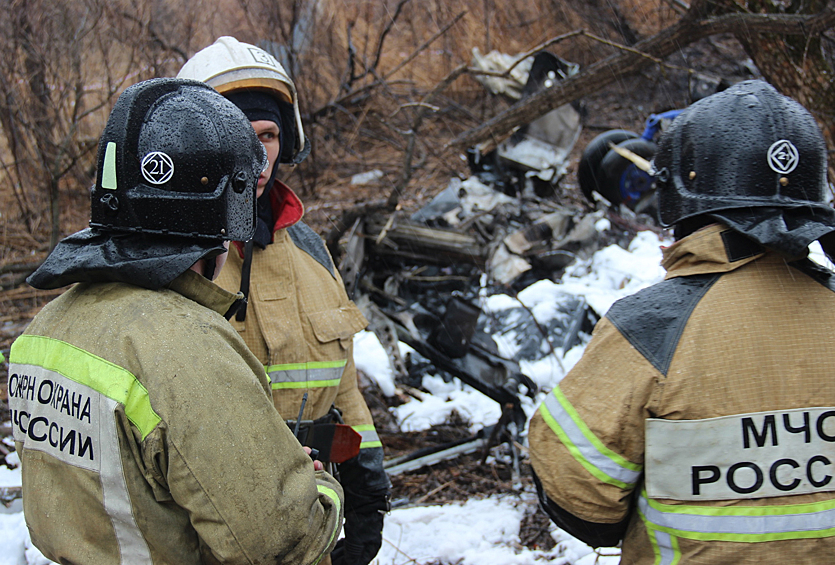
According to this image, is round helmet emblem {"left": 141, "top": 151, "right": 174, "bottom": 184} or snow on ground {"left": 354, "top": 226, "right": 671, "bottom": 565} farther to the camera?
snow on ground {"left": 354, "top": 226, "right": 671, "bottom": 565}

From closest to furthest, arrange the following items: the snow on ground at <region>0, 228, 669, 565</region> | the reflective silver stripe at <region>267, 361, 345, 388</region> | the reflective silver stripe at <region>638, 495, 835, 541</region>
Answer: the reflective silver stripe at <region>638, 495, 835, 541</region>, the reflective silver stripe at <region>267, 361, 345, 388</region>, the snow on ground at <region>0, 228, 669, 565</region>

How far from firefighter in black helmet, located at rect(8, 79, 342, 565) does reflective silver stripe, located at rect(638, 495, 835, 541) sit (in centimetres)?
81

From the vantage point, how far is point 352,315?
6.80ft

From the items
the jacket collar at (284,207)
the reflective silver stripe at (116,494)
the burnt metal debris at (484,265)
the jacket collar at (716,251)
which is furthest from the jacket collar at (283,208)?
the burnt metal debris at (484,265)

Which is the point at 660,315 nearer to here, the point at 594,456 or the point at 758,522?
the point at 594,456

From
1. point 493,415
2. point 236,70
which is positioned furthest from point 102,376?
point 493,415

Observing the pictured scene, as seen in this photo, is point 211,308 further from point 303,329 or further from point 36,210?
point 36,210

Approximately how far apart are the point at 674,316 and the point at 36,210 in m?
6.45

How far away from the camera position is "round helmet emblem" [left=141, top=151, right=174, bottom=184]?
48.1 inches

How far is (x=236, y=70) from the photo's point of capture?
210 cm

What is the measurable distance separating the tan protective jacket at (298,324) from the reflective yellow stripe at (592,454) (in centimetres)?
81

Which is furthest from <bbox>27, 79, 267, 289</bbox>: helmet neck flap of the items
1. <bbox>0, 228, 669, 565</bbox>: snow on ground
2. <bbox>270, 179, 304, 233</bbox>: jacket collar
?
<bbox>0, 228, 669, 565</bbox>: snow on ground

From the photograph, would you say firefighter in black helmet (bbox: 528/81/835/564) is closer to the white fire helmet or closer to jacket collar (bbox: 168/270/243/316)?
jacket collar (bbox: 168/270/243/316)

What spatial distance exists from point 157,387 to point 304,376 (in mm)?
862
